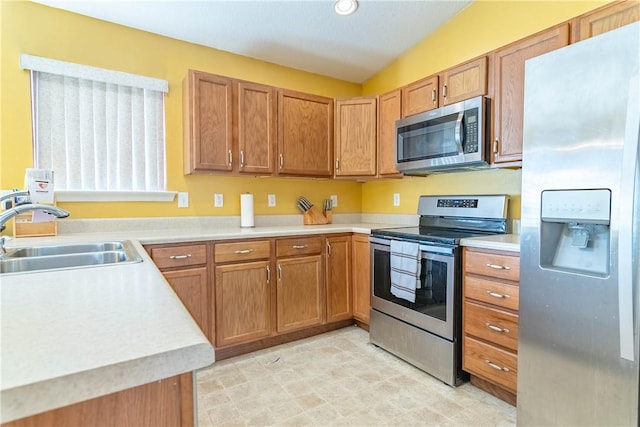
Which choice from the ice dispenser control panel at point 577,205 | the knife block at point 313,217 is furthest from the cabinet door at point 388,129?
the ice dispenser control panel at point 577,205

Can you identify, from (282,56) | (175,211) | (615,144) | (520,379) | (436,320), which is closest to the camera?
(615,144)

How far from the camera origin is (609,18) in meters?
1.67

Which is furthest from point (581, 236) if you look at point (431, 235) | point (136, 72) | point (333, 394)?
point (136, 72)

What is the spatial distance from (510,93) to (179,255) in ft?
7.51

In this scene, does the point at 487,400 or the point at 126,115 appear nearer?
the point at 487,400

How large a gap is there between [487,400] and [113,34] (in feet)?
11.2

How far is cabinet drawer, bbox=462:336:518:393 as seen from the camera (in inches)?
70.2

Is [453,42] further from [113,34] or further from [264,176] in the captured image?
[113,34]

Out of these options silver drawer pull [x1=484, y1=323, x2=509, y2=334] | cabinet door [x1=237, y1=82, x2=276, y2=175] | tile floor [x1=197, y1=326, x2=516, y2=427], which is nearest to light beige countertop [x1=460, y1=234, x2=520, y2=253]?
silver drawer pull [x1=484, y1=323, x2=509, y2=334]

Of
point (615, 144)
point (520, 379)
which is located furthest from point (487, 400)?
A: point (615, 144)

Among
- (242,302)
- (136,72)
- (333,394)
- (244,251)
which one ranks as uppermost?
(136,72)

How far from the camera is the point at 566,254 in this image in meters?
1.50

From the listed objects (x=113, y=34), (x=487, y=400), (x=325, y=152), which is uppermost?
(x=113, y=34)

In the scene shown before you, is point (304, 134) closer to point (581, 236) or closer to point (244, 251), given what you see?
point (244, 251)
